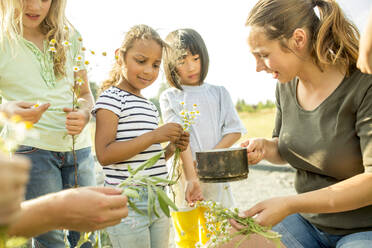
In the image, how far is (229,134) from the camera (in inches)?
113

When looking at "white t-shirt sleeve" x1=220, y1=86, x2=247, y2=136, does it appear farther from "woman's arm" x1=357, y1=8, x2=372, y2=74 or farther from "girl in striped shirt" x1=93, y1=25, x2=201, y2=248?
"woman's arm" x1=357, y1=8, x2=372, y2=74

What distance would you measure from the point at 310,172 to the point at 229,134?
39.9 inches

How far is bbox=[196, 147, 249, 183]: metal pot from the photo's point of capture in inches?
62.9

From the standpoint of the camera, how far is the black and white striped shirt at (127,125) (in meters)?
2.13

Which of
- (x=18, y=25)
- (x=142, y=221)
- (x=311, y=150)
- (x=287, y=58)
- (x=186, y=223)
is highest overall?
(x=18, y=25)

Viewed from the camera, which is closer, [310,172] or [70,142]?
[310,172]

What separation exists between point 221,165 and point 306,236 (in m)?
0.66

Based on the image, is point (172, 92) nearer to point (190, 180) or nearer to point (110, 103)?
point (190, 180)

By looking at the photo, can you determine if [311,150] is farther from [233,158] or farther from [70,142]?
[70,142]

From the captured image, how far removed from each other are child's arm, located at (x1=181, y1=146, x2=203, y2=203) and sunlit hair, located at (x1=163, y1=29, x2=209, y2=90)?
60cm

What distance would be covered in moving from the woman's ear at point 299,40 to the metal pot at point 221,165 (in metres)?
0.66

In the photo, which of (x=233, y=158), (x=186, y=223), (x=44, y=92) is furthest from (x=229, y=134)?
(x=44, y=92)

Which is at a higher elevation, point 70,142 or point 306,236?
point 70,142

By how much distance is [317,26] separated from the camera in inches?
73.3
